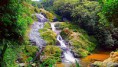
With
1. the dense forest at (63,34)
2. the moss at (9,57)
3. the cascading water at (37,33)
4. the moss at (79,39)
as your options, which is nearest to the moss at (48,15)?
the dense forest at (63,34)

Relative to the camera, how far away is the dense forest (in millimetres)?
10836

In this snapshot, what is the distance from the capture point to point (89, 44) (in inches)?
1411

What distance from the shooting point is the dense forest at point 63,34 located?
10836mm

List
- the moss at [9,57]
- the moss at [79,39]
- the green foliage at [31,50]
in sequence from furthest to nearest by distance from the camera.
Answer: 1. the moss at [79,39]
2. the green foliage at [31,50]
3. the moss at [9,57]

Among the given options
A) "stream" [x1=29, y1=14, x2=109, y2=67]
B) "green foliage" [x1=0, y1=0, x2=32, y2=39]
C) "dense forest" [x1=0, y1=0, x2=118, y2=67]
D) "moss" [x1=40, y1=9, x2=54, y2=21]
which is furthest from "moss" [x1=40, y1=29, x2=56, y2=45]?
"green foliage" [x1=0, y1=0, x2=32, y2=39]

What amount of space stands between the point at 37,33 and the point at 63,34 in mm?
4588

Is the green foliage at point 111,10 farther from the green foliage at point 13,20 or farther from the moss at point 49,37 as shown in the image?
the moss at point 49,37

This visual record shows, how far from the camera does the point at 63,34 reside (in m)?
35.8

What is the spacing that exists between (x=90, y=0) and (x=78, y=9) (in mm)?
6847

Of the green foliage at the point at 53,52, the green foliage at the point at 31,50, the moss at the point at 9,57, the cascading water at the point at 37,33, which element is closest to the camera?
the moss at the point at 9,57

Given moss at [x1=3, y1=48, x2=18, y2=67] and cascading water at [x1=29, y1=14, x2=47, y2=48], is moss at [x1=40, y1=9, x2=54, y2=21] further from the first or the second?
moss at [x1=3, y1=48, x2=18, y2=67]

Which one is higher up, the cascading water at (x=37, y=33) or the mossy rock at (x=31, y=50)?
the cascading water at (x=37, y=33)

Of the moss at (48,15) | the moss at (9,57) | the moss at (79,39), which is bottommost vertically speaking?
the moss at (9,57)

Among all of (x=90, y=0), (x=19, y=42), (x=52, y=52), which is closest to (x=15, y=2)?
(x=19, y=42)
